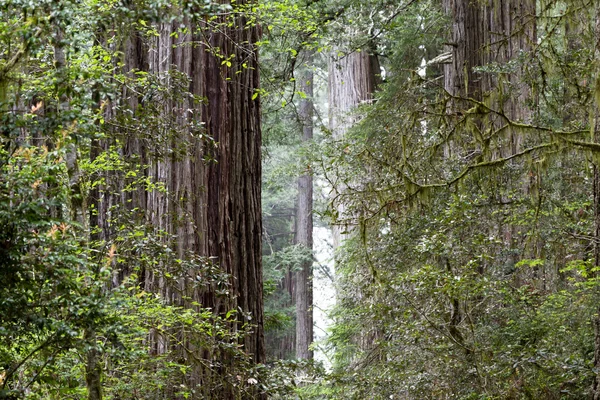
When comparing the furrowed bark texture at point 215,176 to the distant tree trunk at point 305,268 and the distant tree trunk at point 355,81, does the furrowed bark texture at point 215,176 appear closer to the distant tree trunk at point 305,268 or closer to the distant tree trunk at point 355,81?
the distant tree trunk at point 355,81

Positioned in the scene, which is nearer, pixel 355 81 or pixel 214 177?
pixel 214 177

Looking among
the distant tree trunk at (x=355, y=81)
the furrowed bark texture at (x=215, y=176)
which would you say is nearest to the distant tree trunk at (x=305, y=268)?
the distant tree trunk at (x=355, y=81)

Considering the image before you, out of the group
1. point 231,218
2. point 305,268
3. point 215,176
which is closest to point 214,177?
point 215,176

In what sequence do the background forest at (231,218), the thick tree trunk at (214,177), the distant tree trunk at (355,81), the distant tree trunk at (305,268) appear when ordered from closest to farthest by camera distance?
the background forest at (231,218) → the thick tree trunk at (214,177) → the distant tree trunk at (355,81) → the distant tree trunk at (305,268)

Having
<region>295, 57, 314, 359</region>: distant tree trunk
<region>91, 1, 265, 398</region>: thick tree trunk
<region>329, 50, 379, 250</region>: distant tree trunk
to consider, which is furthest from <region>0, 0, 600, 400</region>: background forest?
<region>295, 57, 314, 359</region>: distant tree trunk

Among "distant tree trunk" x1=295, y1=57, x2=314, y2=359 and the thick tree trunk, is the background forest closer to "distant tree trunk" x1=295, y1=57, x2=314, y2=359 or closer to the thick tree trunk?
the thick tree trunk

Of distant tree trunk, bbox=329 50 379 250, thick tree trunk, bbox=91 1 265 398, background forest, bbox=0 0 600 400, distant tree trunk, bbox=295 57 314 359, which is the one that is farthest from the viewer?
distant tree trunk, bbox=295 57 314 359

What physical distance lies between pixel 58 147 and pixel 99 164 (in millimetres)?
1187

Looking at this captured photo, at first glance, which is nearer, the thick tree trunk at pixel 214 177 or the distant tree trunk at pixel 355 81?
the thick tree trunk at pixel 214 177

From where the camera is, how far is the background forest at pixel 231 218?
13.2 feet

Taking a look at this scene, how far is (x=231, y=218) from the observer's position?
6.98m

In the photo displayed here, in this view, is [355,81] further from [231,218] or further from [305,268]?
[231,218]

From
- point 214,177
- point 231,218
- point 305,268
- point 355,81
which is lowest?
point 305,268

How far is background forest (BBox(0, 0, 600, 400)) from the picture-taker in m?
4.03
